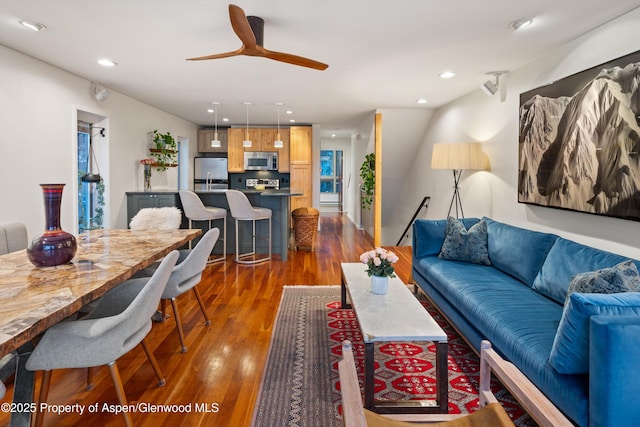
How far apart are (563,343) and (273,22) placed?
2.60 meters

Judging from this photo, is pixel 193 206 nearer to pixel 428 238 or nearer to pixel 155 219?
pixel 155 219

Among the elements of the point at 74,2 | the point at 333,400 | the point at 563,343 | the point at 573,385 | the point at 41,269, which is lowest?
the point at 333,400

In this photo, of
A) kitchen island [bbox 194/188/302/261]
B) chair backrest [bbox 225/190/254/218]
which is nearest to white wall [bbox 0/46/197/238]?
kitchen island [bbox 194/188/302/261]

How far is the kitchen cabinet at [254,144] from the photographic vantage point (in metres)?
8.02

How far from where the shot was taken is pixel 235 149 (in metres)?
8.09

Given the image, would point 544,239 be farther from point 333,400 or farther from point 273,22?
point 273,22

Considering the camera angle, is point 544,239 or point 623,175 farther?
point 544,239

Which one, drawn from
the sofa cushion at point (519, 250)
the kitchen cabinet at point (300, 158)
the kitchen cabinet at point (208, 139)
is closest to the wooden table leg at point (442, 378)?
the sofa cushion at point (519, 250)

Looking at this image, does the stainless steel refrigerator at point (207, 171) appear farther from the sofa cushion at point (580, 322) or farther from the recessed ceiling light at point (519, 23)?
the sofa cushion at point (580, 322)

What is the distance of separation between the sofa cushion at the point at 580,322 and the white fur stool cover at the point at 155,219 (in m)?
3.87

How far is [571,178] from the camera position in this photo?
2930 millimetres

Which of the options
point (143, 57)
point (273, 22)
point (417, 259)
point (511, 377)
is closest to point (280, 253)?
point (417, 259)

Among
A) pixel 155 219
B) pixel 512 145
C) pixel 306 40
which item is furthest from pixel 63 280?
pixel 512 145

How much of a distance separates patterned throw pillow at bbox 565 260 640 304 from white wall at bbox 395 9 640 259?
2.48ft
